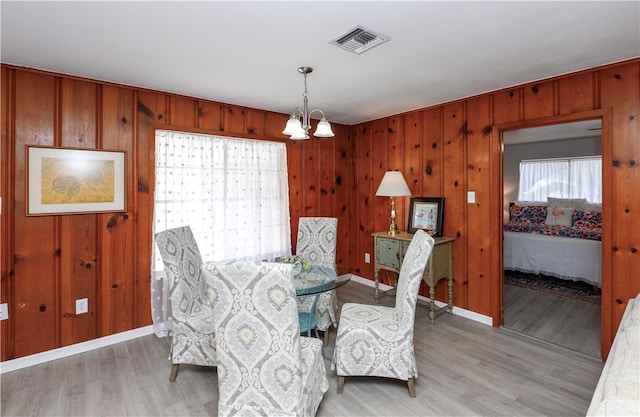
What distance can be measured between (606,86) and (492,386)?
2526 millimetres

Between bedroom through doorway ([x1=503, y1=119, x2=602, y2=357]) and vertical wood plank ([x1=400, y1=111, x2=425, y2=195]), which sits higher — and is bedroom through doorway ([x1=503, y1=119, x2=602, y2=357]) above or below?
below

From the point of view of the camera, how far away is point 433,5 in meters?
1.79

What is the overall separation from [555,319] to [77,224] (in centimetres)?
477

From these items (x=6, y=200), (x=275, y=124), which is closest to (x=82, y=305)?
(x=6, y=200)

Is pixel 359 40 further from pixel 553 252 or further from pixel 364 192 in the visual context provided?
pixel 553 252

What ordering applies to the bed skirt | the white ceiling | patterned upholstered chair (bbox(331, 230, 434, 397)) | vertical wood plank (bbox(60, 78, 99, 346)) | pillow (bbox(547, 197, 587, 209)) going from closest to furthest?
the white ceiling → patterned upholstered chair (bbox(331, 230, 434, 397)) → vertical wood plank (bbox(60, 78, 99, 346)) → the bed skirt → pillow (bbox(547, 197, 587, 209))

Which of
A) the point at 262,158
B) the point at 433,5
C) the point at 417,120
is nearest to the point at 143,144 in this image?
the point at 262,158

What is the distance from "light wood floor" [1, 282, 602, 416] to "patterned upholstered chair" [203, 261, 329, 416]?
51 centimetres

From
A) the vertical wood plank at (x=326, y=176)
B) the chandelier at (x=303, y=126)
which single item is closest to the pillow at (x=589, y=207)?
the vertical wood plank at (x=326, y=176)

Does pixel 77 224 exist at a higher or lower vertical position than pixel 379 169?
lower

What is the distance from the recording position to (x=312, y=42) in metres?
2.21

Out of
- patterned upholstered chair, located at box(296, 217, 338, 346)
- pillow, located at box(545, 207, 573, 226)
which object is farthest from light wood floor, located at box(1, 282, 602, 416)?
pillow, located at box(545, 207, 573, 226)

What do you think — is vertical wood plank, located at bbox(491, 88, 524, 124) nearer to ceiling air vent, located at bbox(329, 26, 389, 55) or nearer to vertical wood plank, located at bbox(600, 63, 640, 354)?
vertical wood plank, located at bbox(600, 63, 640, 354)

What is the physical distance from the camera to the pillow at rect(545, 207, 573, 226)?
557cm
